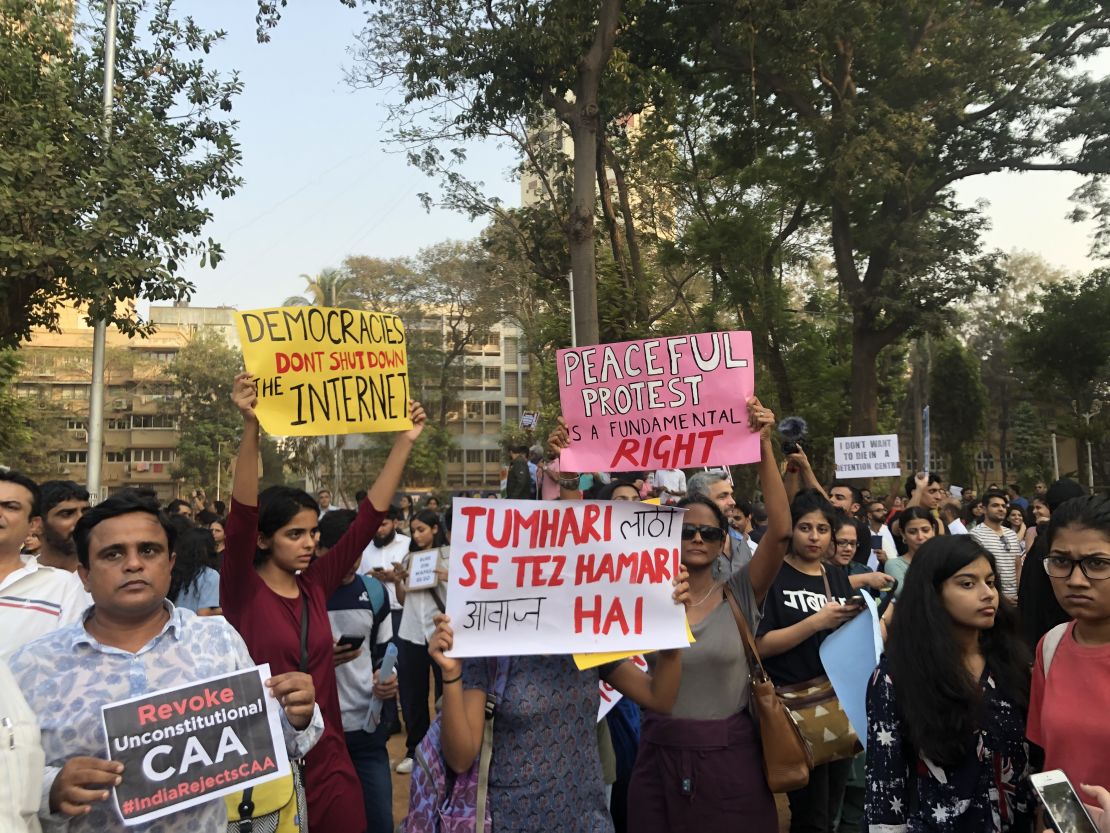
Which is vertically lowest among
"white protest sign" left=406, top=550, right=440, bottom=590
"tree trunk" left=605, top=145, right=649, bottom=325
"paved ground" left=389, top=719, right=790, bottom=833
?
"paved ground" left=389, top=719, right=790, bottom=833

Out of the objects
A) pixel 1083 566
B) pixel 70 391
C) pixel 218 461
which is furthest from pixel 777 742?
pixel 70 391

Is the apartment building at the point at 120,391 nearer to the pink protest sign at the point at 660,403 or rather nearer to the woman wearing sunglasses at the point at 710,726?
the pink protest sign at the point at 660,403

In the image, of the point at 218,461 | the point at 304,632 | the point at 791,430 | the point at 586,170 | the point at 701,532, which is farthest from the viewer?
the point at 218,461

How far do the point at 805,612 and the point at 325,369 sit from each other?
260 centimetres

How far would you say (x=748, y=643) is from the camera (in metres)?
3.70

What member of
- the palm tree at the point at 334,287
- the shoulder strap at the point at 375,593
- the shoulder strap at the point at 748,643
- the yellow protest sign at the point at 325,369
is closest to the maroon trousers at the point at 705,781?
the shoulder strap at the point at 748,643

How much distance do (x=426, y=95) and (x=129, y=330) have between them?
5.94 metres

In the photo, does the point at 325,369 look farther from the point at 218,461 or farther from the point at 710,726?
the point at 218,461

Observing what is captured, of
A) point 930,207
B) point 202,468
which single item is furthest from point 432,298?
point 930,207

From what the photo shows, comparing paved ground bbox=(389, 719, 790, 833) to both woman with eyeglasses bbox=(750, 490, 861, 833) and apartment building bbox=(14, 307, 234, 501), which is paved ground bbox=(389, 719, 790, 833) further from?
apartment building bbox=(14, 307, 234, 501)

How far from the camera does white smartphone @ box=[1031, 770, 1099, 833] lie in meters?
2.16

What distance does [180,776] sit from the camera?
2.59 meters

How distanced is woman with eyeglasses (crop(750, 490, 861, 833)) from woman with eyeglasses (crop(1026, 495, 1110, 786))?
1808mm

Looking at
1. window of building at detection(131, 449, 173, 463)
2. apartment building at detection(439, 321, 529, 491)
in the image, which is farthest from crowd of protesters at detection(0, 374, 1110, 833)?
window of building at detection(131, 449, 173, 463)
